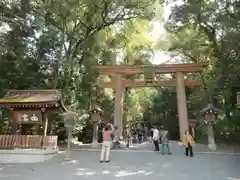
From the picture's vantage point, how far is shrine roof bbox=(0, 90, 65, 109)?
14.6 m

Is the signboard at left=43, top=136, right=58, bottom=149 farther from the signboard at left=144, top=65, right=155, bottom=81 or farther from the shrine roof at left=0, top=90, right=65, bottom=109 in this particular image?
the signboard at left=144, top=65, right=155, bottom=81

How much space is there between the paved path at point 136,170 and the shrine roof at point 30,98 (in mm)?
3045

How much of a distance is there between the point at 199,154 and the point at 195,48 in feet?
35.7

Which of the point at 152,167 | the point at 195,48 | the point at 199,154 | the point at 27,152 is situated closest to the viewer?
the point at 152,167

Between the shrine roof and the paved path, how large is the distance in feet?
9.99

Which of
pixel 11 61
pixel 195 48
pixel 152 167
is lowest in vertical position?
pixel 152 167

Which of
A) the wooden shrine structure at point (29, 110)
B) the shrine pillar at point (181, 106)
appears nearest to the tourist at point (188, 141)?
the shrine pillar at point (181, 106)

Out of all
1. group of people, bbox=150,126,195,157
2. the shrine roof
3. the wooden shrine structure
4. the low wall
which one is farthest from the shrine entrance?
the low wall

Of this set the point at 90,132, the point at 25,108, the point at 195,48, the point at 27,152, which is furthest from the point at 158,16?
the point at 27,152

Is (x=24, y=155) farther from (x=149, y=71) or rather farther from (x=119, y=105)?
(x=149, y=71)

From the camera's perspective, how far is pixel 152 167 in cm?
1094

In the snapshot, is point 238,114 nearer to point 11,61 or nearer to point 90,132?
point 90,132

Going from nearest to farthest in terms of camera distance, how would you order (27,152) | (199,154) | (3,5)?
1. (27,152)
2. (199,154)
3. (3,5)

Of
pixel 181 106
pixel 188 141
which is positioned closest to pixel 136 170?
pixel 188 141
